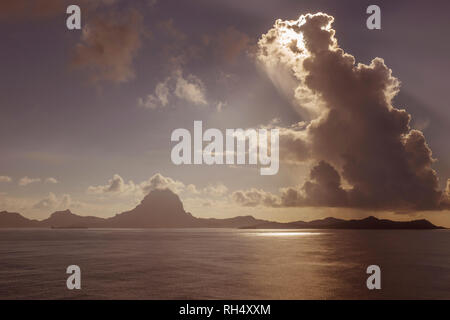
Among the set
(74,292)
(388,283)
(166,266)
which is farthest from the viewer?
(166,266)

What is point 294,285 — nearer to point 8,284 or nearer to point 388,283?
point 388,283

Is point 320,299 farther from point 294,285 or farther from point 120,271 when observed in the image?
point 120,271

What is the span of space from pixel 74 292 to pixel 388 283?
49.2 m

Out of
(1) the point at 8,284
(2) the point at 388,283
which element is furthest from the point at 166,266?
(2) the point at 388,283

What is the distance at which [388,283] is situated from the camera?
54750mm

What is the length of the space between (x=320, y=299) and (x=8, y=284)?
4681cm
